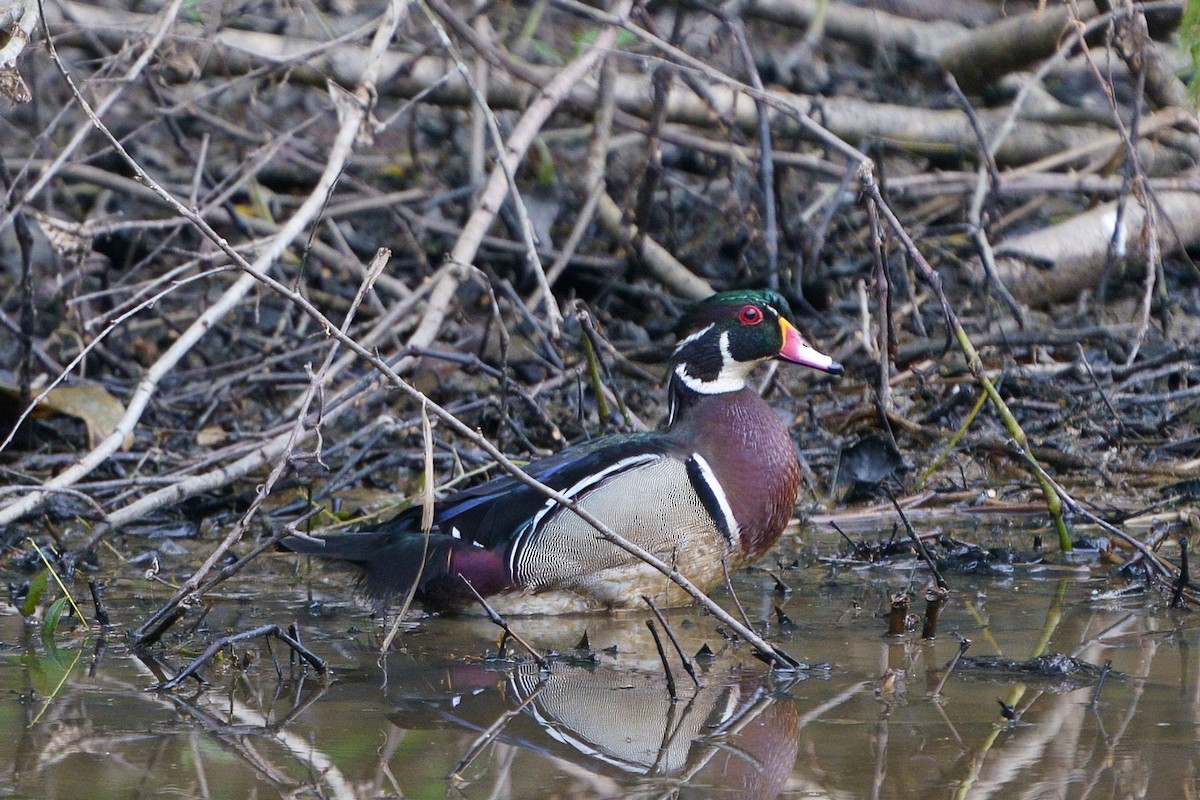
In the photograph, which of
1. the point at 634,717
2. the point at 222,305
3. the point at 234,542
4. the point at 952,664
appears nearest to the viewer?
the point at 634,717

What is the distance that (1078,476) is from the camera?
554 cm

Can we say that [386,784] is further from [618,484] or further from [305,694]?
[618,484]

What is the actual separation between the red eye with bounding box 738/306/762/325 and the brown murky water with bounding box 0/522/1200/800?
3.57 ft

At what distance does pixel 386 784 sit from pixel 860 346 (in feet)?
12.9

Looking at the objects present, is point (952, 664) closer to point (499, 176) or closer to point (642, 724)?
point (642, 724)

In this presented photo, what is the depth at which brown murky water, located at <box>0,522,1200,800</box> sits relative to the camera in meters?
2.81

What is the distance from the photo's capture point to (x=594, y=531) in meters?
4.61

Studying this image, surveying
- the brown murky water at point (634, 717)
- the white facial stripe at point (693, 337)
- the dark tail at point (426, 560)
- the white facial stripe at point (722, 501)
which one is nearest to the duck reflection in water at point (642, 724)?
the brown murky water at point (634, 717)

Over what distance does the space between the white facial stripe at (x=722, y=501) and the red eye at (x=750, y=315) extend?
57 centimetres

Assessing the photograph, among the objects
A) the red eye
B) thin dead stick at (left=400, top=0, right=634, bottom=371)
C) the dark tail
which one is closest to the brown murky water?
the dark tail

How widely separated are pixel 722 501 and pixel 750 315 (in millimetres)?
715

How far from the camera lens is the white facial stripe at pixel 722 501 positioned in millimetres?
4629

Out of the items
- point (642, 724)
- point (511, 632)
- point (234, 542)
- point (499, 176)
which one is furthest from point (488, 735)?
point (499, 176)

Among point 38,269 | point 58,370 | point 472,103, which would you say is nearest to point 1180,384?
point 472,103
